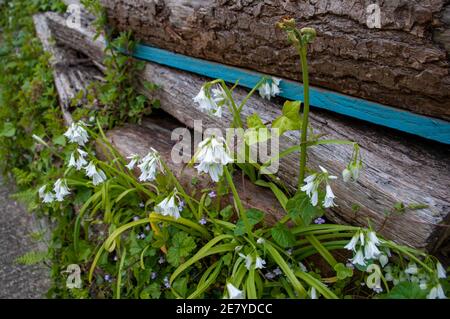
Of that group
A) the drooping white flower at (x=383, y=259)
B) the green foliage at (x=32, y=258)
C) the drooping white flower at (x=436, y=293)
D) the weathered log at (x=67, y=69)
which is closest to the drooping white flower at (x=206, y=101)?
the drooping white flower at (x=383, y=259)

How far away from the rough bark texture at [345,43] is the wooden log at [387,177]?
0.59ft

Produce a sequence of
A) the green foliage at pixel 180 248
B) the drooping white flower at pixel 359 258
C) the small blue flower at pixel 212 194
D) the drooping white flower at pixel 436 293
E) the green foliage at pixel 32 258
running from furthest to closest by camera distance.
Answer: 1. the green foliage at pixel 32 258
2. the small blue flower at pixel 212 194
3. the green foliage at pixel 180 248
4. the drooping white flower at pixel 359 258
5. the drooping white flower at pixel 436 293

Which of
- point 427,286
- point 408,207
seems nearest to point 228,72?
point 408,207

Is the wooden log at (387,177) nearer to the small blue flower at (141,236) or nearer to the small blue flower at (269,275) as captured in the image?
the small blue flower at (269,275)

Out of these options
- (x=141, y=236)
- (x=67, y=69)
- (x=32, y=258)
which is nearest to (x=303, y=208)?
(x=141, y=236)

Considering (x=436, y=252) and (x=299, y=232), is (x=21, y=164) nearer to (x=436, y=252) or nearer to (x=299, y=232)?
(x=299, y=232)

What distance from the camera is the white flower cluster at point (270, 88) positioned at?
222 centimetres

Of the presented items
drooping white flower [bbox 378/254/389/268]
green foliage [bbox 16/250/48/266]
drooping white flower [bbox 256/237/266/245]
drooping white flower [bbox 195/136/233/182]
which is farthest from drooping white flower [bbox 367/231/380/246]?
green foliage [bbox 16/250/48/266]

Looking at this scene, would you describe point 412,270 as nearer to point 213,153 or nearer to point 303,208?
point 303,208

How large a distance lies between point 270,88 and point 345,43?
471 millimetres

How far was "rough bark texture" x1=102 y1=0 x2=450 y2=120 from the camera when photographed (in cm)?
166

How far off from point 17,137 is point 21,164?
8.1 inches

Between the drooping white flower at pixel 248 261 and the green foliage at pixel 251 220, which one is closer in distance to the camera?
the drooping white flower at pixel 248 261

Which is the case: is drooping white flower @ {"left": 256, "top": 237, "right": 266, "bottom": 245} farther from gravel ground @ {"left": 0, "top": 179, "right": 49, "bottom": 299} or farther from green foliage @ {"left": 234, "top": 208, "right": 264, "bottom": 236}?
gravel ground @ {"left": 0, "top": 179, "right": 49, "bottom": 299}
